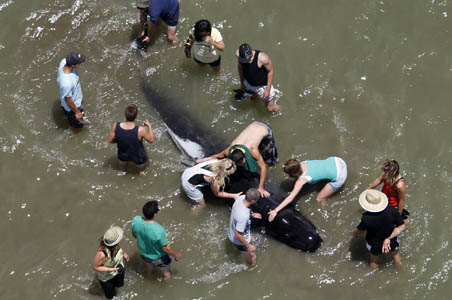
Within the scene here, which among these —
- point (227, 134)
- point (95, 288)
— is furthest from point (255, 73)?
point (95, 288)

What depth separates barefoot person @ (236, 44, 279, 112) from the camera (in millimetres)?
11484

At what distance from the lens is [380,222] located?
9.49 meters

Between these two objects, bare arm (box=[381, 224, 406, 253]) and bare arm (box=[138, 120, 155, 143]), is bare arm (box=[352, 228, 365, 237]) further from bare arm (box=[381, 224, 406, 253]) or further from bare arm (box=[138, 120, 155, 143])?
bare arm (box=[138, 120, 155, 143])

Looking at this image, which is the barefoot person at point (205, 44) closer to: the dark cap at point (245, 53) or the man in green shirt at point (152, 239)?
the dark cap at point (245, 53)

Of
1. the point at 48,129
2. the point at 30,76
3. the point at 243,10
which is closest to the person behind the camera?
the point at 48,129

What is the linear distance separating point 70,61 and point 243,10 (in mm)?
4841

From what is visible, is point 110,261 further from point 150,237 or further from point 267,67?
point 267,67

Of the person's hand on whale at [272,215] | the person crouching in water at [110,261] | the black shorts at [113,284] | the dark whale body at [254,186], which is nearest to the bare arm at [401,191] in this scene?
the dark whale body at [254,186]

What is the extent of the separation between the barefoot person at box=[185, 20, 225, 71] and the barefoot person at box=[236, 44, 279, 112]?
0.87 meters

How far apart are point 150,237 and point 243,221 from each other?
1.45m

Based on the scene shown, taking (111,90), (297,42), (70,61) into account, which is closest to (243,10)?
(297,42)

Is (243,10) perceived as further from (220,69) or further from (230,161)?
(230,161)

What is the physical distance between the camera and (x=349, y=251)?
10.7 meters

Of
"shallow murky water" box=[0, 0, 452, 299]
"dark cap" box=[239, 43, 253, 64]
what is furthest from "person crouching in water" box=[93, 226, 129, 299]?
"dark cap" box=[239, 43, 253, 64]
